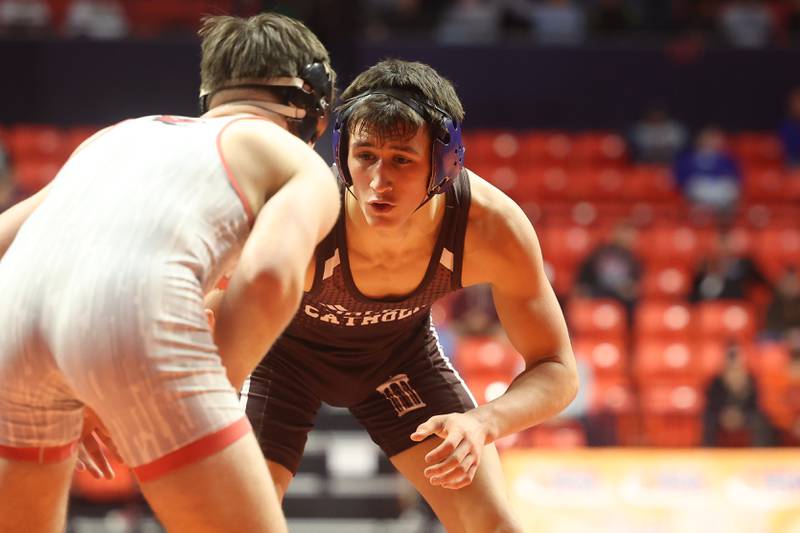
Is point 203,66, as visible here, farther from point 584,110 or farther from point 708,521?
point 584,110

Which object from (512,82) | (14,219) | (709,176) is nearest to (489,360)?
(709,176)

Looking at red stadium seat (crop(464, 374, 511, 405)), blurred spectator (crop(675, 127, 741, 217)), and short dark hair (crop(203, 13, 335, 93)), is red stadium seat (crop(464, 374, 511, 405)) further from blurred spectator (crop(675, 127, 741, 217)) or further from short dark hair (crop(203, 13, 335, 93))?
short dark hair (crop(203, 13, 335, 93))

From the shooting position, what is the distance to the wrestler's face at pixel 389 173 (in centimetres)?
349

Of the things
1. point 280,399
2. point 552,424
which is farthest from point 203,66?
point 552,424

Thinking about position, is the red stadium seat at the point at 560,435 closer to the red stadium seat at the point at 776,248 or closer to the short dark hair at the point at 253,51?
the red stadium seat at the point at 776,248

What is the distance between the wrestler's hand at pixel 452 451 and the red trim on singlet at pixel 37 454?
878 mm

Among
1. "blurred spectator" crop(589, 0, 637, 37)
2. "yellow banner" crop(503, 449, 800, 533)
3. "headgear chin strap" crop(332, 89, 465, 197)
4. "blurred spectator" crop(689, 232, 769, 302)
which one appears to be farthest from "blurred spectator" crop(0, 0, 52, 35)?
"headgear chin strap" crop(332, 89, 465, 197)

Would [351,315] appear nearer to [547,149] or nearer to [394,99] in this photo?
[394,99]

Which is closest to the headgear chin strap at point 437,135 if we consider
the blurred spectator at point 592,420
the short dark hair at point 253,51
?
the short dark hair at point 253,51

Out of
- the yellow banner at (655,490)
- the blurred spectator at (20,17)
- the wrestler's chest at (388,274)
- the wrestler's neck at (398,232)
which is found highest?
the blurred spectator at (20,17)

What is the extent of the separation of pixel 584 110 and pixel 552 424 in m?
7.44

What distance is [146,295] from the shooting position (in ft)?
8.23

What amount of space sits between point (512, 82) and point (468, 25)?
89 cm

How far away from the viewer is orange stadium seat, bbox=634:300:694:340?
10.4m
